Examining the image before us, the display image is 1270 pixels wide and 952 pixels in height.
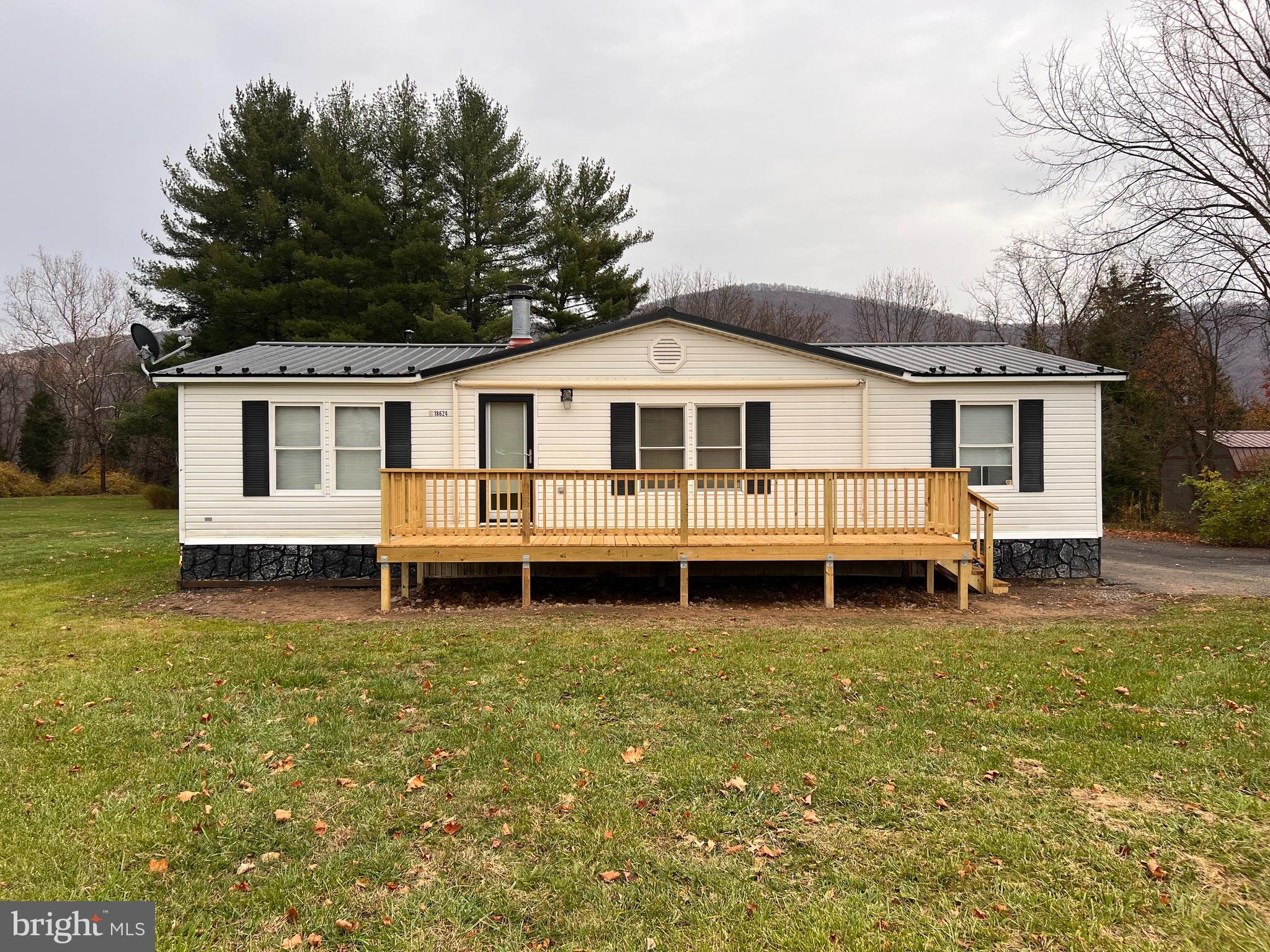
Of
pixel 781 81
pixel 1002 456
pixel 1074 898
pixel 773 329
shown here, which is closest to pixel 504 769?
pixel 1074 898

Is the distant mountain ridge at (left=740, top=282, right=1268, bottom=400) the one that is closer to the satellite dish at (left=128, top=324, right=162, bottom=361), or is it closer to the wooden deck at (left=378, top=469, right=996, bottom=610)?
the wooden deck at (left=378, top=469, right=996, bottom=610)

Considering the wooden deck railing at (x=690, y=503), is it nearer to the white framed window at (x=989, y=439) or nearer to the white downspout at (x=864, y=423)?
the white downspout at (x=864, y=423)

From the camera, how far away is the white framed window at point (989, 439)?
10.0 m

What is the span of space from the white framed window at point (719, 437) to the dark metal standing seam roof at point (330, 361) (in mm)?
3316

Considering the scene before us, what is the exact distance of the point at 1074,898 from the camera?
2596mm

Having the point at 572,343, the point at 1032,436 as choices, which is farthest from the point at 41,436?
the point at 1032,436

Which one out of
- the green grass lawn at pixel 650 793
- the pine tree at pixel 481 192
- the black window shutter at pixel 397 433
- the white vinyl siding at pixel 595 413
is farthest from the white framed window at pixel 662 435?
the pine tree at pixel 481 192

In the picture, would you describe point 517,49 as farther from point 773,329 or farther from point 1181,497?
point 1181,497

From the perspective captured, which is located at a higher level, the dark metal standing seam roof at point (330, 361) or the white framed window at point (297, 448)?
the dark metal standing seam roof at point (330, 361)

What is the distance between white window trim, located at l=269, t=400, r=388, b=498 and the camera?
980 cm

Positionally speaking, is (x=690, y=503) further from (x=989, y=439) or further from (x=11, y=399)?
(x=11, y=399)

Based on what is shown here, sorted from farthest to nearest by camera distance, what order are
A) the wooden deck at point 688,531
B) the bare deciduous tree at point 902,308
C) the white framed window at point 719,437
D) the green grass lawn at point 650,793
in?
the bare deciduous tree at point 902,308
the white framed window at point 719,437
the wooden deck at point 688,531
the green grass lawn at point 650,793

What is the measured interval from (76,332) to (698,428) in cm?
3731

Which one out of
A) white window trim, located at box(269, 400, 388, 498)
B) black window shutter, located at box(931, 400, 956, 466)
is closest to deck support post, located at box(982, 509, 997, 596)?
black window shutter, located at box(931, 400, 956, 466)
